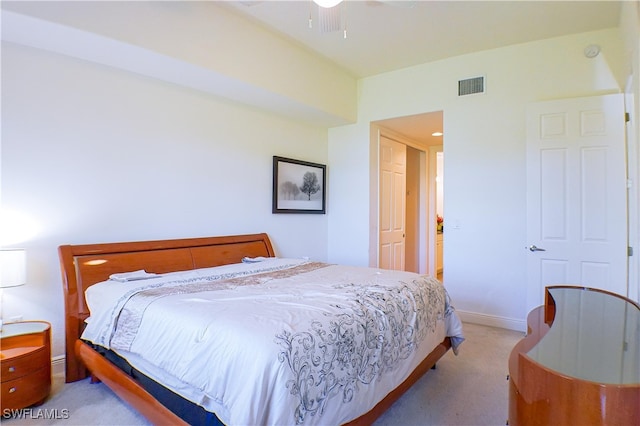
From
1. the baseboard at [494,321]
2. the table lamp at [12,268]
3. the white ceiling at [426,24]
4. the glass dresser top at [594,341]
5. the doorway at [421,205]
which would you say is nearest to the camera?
the glass dresser top at [594,341]

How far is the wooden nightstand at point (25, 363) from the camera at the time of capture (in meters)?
1.93

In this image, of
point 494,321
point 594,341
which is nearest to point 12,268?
point 594,341

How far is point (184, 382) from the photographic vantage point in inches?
61.2

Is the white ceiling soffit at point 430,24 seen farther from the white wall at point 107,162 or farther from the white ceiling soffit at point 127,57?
the white wall at point 107,162

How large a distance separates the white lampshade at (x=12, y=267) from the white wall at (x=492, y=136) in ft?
12.6

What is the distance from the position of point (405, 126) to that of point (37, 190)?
410 centimetres

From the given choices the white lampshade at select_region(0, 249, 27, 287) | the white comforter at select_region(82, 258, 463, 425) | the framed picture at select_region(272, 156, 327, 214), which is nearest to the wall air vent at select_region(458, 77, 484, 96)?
the framed picture at select_region(272, 156, 327, 214)

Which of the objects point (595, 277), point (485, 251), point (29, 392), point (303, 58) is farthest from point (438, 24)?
point (29, 392)

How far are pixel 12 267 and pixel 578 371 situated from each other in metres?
2.83

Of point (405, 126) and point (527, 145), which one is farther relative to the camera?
point (405, 126)

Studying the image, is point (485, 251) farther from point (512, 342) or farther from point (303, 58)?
point (303, 58)
